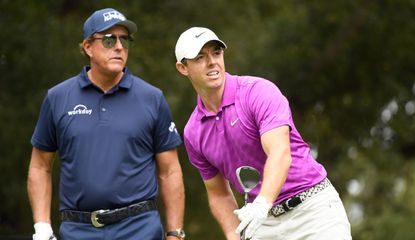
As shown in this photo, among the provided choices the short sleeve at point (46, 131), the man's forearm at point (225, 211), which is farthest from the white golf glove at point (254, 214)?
the short sleeve at point (46, 131)

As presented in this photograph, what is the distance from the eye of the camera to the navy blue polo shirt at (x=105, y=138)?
645cm

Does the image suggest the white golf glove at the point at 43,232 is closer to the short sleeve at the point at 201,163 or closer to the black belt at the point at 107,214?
the black belt at the point at 107,214

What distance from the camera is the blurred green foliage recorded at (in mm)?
14867

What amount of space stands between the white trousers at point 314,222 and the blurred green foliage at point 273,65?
8.34 m

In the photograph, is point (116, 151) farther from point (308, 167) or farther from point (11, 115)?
point (11, 115)

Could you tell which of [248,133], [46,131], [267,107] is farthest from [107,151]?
[267,107]

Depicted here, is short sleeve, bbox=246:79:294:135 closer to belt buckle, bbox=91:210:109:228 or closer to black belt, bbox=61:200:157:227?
black belt, bbox=61:200:157:227

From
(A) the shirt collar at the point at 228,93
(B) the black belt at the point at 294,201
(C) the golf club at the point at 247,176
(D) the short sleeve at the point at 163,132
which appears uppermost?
(A) the shirt collar at the point at 228,93

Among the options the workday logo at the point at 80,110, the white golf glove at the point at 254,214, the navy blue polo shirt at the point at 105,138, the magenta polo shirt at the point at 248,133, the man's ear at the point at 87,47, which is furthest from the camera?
the man's ear at the point at 87,47

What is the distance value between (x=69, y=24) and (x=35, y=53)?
948 millimetres

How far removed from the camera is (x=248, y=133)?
19.7ft

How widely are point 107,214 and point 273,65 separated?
39.8 ft

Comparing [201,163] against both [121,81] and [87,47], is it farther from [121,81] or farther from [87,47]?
[87,47]

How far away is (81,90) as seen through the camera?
6.75 metres
